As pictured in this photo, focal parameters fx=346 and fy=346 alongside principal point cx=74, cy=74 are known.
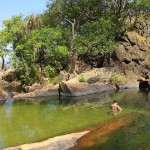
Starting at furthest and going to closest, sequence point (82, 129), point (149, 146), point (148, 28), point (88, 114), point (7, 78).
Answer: point (7, 78) → point (148, 28) → point (88, 114) → point (82, 129) → point (149, 146)

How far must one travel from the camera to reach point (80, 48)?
221 feet

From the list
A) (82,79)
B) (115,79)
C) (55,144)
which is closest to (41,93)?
(82,79)

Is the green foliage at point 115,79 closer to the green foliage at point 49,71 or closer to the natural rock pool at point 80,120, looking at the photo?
the natural rock pool at point 80,120

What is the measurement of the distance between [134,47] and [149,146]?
151 ft

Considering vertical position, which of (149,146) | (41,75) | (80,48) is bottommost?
(149,146)

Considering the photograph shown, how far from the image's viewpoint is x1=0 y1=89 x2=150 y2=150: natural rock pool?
89.2 ft

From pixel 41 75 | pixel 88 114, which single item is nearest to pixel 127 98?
pixel 88 114

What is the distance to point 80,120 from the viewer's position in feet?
114

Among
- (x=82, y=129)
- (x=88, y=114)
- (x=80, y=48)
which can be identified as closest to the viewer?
(x=82, y=129)

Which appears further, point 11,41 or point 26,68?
point 11,41

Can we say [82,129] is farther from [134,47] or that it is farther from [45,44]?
[134,47]

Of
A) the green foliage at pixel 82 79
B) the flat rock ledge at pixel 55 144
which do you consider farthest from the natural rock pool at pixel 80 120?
the green foliage at pixel 82 79

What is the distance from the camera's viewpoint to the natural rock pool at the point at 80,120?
27.2m

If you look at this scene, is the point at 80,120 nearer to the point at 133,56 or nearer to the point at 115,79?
the point at 115,79
